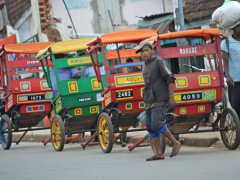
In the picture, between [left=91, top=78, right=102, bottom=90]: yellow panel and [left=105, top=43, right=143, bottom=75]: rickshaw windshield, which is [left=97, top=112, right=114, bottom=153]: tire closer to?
[left=105, top=43, right=143, bottom=75]: rickshaw windshield

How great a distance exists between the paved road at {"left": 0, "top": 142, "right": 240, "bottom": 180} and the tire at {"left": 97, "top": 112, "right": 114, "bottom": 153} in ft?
0.51

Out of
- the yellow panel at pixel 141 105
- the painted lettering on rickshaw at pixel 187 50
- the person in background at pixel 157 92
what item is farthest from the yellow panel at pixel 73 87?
the person in background at pixel 157 92

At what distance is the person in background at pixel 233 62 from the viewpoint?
11.7 meters

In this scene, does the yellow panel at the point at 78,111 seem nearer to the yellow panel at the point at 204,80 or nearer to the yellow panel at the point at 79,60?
the yellow panel at the point at 79,60

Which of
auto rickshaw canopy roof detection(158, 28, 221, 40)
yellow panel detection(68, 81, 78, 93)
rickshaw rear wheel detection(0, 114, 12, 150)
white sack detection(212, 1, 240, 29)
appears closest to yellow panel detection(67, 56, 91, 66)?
yellow panel detection(68, 81, 78, 93)

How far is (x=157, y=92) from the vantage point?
37.0 feet

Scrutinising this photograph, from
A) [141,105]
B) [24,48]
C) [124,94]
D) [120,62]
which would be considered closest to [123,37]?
[120,62]

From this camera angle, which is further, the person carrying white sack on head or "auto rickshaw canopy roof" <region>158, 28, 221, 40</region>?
"auto rickshaw canopy roof" <region>158, 28, 221, 40</region>

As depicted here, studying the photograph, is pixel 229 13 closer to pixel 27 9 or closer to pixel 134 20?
pixel 134 20

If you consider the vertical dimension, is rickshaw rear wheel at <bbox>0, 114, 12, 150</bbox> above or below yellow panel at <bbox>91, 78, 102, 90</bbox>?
below

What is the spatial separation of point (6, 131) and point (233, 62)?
6280mm

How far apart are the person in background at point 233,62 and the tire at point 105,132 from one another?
7.17 ft

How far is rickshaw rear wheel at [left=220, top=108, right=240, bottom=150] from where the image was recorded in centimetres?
1172

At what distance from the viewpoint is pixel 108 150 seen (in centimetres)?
1338
